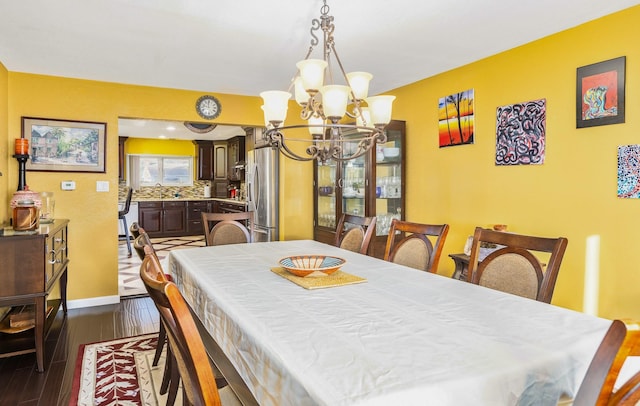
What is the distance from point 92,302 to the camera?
395 centimetres

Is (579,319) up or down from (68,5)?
down

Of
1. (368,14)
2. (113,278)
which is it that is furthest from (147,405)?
(368,14)

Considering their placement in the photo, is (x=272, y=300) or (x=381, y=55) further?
(x=381, y=55)

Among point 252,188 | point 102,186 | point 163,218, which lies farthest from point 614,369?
point 163,218

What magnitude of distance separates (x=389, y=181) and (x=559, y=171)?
1.71 metres

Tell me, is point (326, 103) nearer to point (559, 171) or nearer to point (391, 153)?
point (559, 171)

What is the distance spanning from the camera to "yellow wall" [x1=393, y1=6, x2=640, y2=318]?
237 cm

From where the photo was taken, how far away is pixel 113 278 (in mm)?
4055

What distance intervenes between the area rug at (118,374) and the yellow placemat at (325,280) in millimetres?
1015

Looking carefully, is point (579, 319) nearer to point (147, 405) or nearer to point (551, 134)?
point (551, 134)

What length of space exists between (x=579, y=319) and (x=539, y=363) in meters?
0.45

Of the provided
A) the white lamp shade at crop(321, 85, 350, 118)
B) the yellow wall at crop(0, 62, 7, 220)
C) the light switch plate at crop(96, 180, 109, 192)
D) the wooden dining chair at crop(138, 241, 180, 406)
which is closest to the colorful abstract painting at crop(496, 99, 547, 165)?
the white lamp shade at crop(321, 85, 350, 118)

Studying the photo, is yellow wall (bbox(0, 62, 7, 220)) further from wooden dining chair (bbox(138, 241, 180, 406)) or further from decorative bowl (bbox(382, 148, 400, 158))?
decorative bowl (bbox(382, 148, 400, 158))

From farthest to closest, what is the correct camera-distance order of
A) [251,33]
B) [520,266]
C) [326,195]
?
1. [326,195]
2. [251,33]
3. [520,266]
